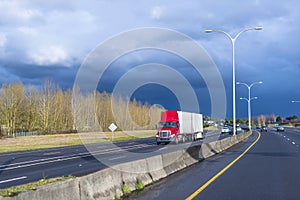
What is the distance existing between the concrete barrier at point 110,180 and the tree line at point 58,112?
123ft

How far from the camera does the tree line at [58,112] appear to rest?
2206 inches

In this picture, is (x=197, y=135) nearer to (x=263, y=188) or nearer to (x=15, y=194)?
(x=263, y=188)

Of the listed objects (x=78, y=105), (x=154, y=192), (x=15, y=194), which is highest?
(x=78, y=105)

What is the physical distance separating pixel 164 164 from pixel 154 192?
150 inches

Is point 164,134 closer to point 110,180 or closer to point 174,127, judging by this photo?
point 174,127

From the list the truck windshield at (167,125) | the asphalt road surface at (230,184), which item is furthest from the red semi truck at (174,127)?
the asphalt road surface at (230,184)

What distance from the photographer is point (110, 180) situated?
9.73m

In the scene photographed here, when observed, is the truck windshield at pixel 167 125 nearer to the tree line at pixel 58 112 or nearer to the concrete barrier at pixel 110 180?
the tree line at pixel 58 112

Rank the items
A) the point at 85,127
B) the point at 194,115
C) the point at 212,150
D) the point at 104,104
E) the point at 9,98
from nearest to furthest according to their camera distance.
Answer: the point at 212,150 < the point at 194,115 < the point at 85,127 < the point at 104,104 < the point at 9,98

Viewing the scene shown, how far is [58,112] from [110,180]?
2612 inches

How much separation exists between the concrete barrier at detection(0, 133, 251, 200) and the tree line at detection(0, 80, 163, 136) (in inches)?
1471

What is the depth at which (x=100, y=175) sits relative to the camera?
9.23 meters

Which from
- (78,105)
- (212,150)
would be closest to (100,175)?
(212,150)

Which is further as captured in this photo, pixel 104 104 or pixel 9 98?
pixel 9 98
